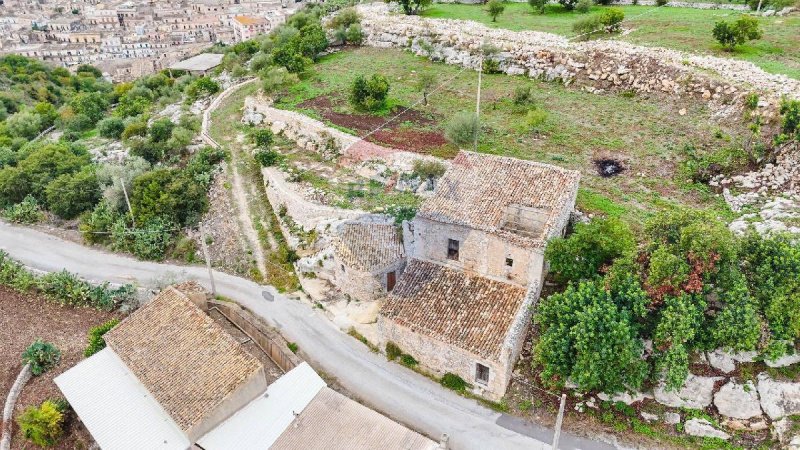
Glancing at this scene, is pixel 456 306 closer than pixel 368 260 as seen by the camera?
Yes

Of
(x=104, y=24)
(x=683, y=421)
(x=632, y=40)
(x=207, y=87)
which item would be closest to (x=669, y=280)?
(x=683, y=421)

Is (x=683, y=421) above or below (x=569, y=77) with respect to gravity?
below

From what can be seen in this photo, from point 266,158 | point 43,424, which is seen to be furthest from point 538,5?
point 43,424

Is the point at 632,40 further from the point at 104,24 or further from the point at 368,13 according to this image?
the point at 104,24

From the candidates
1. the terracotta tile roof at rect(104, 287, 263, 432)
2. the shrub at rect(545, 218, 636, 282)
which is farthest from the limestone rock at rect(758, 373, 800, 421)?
the terracotta tile roof at rect(104, 287, 263, 432)

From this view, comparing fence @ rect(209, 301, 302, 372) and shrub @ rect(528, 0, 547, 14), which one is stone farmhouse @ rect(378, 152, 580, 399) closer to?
fence @ rect(209, 301, 302, 372)

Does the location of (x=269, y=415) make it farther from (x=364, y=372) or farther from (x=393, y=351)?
(x=393, y=351)
